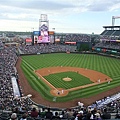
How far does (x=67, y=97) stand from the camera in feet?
85.8

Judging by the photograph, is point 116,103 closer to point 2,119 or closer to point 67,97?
point 67,97

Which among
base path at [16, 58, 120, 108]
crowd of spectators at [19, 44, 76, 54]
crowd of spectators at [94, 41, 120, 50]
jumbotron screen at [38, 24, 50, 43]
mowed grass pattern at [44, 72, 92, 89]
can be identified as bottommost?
base path at [16, 58, 120, 108]

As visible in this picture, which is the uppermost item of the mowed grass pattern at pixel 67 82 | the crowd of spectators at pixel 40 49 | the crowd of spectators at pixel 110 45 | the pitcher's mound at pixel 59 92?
the crowd of spectators at pixel 110 45

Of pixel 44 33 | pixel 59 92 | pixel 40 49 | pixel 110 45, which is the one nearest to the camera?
pixel 59 92

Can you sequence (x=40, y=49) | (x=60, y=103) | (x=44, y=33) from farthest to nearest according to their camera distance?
1. (x=44, y=33)
2. (x=40, y=49)
3. (x=60, y=103)

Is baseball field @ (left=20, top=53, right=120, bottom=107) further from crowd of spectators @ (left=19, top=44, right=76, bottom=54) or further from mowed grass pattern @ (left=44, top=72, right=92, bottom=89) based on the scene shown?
crowd of spectators @ (left=19, top=44, right=76, bottom=54)

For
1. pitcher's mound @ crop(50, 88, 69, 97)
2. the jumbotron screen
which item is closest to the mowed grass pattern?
pitcher's mound @ crop(50, 88, 69, 97)

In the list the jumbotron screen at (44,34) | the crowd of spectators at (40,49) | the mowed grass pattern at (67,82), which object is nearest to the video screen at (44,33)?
the jumbotron screen at (44,34)

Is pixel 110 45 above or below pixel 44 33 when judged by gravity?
below

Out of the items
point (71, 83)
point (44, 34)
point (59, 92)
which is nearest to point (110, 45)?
point (44, 34)

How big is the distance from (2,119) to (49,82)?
23.9m

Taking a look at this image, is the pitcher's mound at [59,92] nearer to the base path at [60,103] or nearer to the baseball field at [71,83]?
the baseball field at [71,83]

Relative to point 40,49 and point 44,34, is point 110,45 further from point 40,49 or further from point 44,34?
point 40,49

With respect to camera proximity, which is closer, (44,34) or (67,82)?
(67,82)
